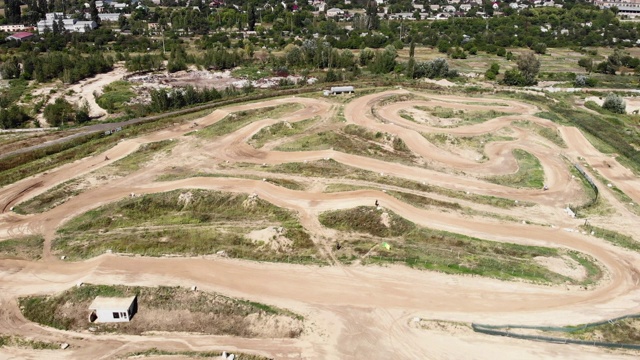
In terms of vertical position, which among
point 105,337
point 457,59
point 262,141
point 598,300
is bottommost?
point 105,337

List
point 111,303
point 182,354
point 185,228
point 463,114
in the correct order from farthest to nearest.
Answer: point 463,114 → point 185,228 → point 111,303 → point 182,354

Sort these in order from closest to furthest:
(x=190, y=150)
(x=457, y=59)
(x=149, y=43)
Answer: (x=190, y=150) < (x=457, y=59) < (x=149, y=43)

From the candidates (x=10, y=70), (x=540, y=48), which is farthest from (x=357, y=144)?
(x=540, y=48)

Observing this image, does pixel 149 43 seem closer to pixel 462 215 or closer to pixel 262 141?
pixel 262 141

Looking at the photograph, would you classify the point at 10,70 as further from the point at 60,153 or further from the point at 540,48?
the point at 540,48

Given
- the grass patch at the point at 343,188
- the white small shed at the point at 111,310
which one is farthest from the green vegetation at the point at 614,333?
the white small shed at the point at 111,310

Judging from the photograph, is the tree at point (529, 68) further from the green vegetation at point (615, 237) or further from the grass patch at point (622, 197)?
the green vegetation at point (615, 237)

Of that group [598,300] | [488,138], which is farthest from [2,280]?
[488,138]
